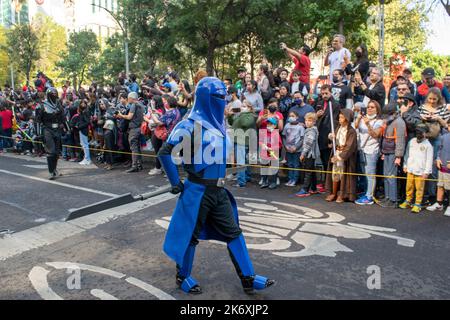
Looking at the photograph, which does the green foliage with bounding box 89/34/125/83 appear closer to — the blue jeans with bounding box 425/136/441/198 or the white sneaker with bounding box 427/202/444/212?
the blue jeans with bounding box 425/136/441/198

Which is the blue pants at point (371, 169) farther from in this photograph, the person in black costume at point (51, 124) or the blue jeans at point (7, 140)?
the blue jeans at point (7, 140)

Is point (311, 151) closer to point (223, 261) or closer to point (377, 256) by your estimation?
point (377, 256)

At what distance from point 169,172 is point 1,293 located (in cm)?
208

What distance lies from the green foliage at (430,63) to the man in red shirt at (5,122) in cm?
3356

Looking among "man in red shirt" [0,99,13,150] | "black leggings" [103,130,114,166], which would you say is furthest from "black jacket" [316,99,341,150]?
"man in red shirt" [0,99,13,150]

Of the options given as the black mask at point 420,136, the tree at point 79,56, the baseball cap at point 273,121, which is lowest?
the black mask at point 420,136

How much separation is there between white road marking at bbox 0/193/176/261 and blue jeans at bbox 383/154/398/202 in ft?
13.7

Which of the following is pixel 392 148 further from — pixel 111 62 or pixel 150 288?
pixel 111 62

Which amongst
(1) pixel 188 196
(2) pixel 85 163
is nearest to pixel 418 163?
(1) pixel 188 196

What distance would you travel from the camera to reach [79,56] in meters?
A: 36.0

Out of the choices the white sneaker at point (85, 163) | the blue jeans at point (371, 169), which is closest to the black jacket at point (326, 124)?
the blue jeans at point (371, 169)

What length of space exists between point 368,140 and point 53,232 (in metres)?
5.48

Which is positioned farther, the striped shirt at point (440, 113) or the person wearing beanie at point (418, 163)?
the striped shirt at point (440, 113)

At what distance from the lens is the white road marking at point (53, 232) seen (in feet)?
18.1
